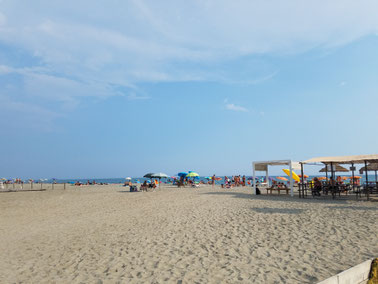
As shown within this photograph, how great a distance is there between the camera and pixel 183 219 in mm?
10508

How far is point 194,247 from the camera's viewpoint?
22.9ft

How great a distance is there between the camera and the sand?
538cm

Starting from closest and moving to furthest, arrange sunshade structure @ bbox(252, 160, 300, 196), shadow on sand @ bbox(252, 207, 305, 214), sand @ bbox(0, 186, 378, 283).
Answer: sand @ bbox(0, 186, 378, 283)
shadow on sand @ bbox(252, 207, 305, 214)
sunshade structure @ bbox(252, 160, 300, 196)

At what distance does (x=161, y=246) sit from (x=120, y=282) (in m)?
2.15

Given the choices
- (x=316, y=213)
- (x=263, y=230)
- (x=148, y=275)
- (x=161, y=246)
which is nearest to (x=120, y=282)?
(x=148, y=275)

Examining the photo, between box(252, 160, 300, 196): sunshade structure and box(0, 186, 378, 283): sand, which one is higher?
box(252, 160, 300, 196): sunshade structure

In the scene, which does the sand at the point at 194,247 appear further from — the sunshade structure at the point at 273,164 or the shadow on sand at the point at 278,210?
the sunshade structure at the point at 273,164

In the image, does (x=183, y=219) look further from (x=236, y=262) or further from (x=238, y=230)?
(x=236, y=262)

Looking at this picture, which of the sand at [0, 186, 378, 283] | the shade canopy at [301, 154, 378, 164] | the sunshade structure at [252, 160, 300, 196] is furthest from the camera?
the sunshade structure at [252, 160, 300, 196]

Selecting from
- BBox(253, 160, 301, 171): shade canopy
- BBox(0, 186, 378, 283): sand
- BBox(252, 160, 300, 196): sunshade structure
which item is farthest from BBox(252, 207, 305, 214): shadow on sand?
BBox(253, 160, 301, 171): shade canopy

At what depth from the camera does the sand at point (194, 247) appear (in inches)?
212

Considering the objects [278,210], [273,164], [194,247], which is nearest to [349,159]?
[273,164]

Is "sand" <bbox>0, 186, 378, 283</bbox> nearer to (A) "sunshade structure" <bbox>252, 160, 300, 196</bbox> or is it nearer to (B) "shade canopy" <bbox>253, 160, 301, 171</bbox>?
(A) "sunshade structure" <bbox>252, 160, 300, 196</bbox>

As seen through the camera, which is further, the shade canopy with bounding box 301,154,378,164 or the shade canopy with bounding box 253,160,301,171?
the shade canopy with bounding box 253,160,301,171
